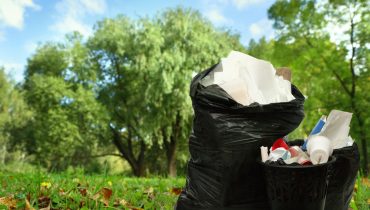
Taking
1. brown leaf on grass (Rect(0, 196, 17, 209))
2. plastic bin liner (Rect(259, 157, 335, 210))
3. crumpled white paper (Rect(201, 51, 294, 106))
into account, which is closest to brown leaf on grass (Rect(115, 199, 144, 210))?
brown leaf on grass (Rect(0, 196, 17, 209))

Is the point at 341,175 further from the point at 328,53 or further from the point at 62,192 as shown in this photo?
the point at 328,53

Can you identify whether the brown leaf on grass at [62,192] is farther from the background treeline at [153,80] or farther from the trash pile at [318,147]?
the background treeline at [153,80]

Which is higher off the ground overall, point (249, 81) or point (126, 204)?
point (249, 81)

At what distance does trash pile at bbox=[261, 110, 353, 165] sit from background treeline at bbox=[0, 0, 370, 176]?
12.3m

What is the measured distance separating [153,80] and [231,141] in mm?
17283

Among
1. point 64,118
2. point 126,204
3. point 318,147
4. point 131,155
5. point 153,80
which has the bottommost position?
point 126,204

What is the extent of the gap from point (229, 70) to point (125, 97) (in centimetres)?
2071

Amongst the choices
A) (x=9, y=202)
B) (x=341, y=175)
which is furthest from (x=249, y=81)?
(x=9, y=202)

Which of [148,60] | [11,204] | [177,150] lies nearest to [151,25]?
[148,60]

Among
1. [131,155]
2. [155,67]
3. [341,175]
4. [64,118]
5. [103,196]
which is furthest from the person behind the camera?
[131,155]

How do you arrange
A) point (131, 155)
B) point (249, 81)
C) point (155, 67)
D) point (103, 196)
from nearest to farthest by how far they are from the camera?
point (249, 81) → point (103, 196) → point (155, 67) → point (131, 155)

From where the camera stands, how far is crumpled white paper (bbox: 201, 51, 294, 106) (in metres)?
2.38

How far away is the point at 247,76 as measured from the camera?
2.47 metres

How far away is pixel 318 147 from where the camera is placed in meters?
2.12
